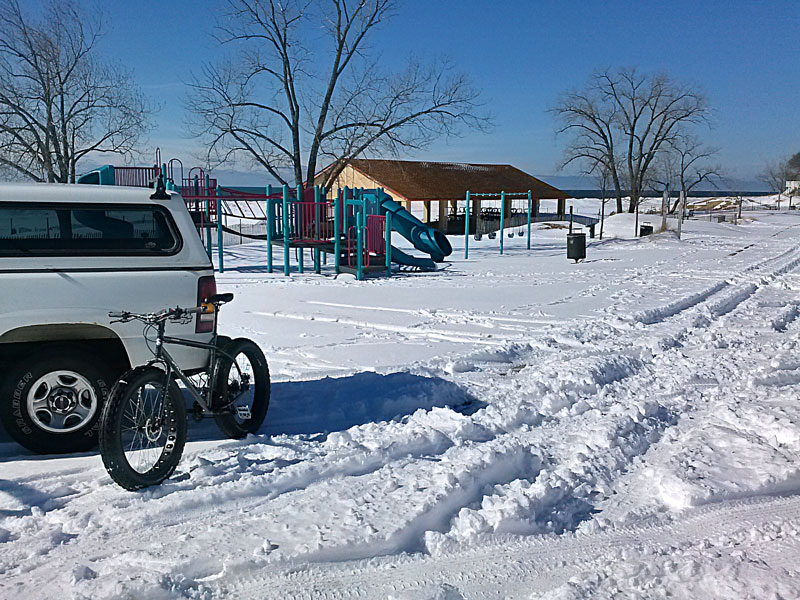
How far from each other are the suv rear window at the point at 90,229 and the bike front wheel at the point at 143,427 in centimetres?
111

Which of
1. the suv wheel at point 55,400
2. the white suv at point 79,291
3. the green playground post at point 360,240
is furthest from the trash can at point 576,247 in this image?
the suv wheel at point 55,400

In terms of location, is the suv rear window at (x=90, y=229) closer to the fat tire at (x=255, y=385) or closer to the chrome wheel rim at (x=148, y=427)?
the fat tire at (x=255, y=385)

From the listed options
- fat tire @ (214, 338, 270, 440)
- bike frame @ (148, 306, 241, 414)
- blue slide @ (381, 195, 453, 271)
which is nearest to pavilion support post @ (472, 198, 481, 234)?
blue slide @ (381, 195, 453, 271)

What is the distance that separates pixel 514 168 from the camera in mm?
53250

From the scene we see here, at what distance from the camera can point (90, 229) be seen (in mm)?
5254

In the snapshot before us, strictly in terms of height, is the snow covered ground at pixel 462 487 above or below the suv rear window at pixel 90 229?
below

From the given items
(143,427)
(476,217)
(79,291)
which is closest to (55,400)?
(79,291)

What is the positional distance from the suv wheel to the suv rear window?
759 millimetres

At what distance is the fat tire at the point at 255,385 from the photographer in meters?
5.21

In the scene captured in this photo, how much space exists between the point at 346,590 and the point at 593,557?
4.35ft

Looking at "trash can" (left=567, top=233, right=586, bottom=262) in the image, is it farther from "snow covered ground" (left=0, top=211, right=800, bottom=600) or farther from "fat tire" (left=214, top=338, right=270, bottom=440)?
"fat tire" (left=214, top=338, right=270, bottom=440)

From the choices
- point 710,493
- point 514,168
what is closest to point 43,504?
point 710,493

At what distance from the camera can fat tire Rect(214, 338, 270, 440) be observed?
5.21m

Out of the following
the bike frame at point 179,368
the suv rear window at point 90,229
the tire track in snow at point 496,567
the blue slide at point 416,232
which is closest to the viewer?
the tire track in snow at point 496,567
